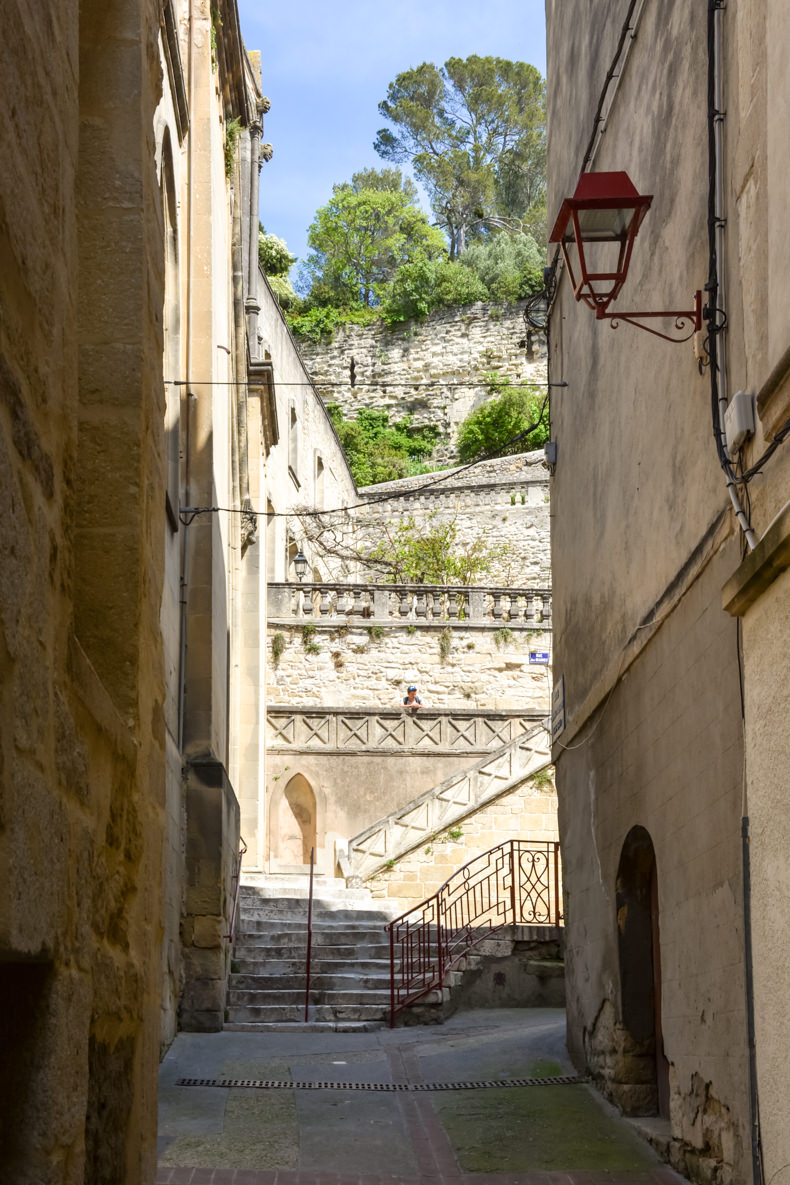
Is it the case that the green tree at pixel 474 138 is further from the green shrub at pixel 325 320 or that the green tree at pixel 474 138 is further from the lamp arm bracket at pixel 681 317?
the lamp arm bracket at pixel 681 317

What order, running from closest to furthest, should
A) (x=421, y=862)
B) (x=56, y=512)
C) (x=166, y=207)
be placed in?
(x=56, y=512) → (x=166, y=207) → (x=421, y=862)

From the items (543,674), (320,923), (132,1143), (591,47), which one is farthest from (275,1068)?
(543,674)

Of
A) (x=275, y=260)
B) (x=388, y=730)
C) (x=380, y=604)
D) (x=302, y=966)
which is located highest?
(x=275, y=260)

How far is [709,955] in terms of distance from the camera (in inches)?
275

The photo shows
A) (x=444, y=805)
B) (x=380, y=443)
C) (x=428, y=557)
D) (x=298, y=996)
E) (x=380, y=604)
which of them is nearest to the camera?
(x=298, y=996)

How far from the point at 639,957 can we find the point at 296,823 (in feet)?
46.8

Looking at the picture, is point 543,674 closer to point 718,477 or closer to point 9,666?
point 718,477

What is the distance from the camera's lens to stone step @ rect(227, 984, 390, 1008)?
45.8ft

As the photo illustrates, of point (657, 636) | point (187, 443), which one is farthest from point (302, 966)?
point (657, 636)

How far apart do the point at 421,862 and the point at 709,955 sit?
12.6 metres

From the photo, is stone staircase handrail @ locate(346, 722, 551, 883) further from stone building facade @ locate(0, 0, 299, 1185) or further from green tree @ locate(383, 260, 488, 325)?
green tree @ locate(383, 260, 488, 325)

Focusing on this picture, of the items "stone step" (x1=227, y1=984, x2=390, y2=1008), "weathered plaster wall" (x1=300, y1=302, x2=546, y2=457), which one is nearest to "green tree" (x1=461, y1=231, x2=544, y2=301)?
"weathered plaster wall" (x1=300, y1=302, x2=546, y2=457)

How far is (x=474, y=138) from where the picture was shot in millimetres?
64500

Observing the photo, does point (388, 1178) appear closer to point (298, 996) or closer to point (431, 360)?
point (298, 996)
